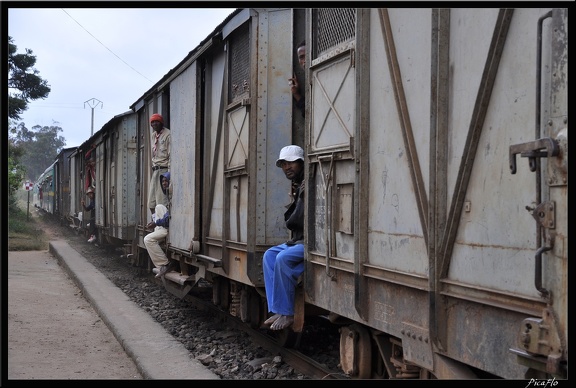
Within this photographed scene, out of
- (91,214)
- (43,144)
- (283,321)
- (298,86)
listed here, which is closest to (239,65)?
(298,86)

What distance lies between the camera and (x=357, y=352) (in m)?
5.41

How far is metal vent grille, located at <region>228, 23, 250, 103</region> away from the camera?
7.39m

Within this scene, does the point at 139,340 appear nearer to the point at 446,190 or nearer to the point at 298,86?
the point at 298,86

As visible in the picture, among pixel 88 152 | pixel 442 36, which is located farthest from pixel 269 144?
pixel 88 152

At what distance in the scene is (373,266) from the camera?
4.72 metres

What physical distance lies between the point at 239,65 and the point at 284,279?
2.77 meters

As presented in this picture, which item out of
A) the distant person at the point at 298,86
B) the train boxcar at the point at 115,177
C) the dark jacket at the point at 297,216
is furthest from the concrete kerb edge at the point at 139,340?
the train boxcar at the point at 115,177

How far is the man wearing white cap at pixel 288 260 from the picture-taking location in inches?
233

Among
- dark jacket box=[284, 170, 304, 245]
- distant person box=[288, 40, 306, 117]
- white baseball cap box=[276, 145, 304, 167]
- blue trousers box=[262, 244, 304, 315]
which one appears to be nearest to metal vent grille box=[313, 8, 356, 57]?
distant person box=[288, 40, 306, 117]

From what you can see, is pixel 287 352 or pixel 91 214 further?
pixel 91 214

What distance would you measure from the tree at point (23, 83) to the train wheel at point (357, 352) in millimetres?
10340

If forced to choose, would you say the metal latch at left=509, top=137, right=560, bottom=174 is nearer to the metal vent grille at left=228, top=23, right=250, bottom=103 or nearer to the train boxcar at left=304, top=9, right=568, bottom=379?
the train boxcar at left=304, top=9, right=568, bottom=379

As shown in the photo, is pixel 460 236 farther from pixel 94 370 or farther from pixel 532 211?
pixel 94 370

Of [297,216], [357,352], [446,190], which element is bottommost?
[357,352]
